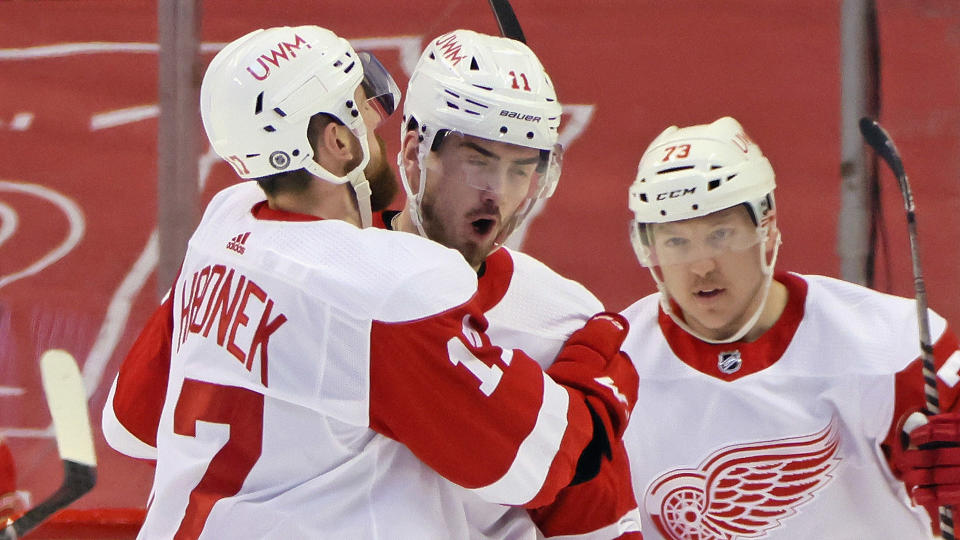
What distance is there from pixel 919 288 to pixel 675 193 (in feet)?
1.48

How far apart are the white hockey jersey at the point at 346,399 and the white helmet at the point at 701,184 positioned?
29.3 inches

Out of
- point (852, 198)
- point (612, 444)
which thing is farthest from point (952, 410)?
point (612, 444)

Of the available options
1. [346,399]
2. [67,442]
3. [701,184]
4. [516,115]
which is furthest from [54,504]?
[701,184]

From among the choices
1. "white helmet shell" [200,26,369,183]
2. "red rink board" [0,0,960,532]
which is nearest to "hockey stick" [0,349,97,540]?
"red rink board" [0,0,960,532]

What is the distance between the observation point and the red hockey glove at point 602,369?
5.36ft

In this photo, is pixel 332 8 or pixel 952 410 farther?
pixel 332 8

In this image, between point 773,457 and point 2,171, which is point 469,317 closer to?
point 773,457

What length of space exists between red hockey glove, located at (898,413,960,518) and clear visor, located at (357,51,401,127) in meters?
1.01

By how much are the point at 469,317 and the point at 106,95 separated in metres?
1.77

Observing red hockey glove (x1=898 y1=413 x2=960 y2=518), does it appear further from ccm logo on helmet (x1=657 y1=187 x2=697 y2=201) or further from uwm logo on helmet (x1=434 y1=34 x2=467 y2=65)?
uwm logo on helmet (x1=434 y1=34 x2=467 y2=65)

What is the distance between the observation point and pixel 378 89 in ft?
5.98

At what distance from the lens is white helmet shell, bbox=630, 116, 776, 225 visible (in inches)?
87.0

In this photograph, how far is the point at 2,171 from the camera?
2.99 meters

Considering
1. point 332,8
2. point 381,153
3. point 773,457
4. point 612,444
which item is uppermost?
point 332,8
